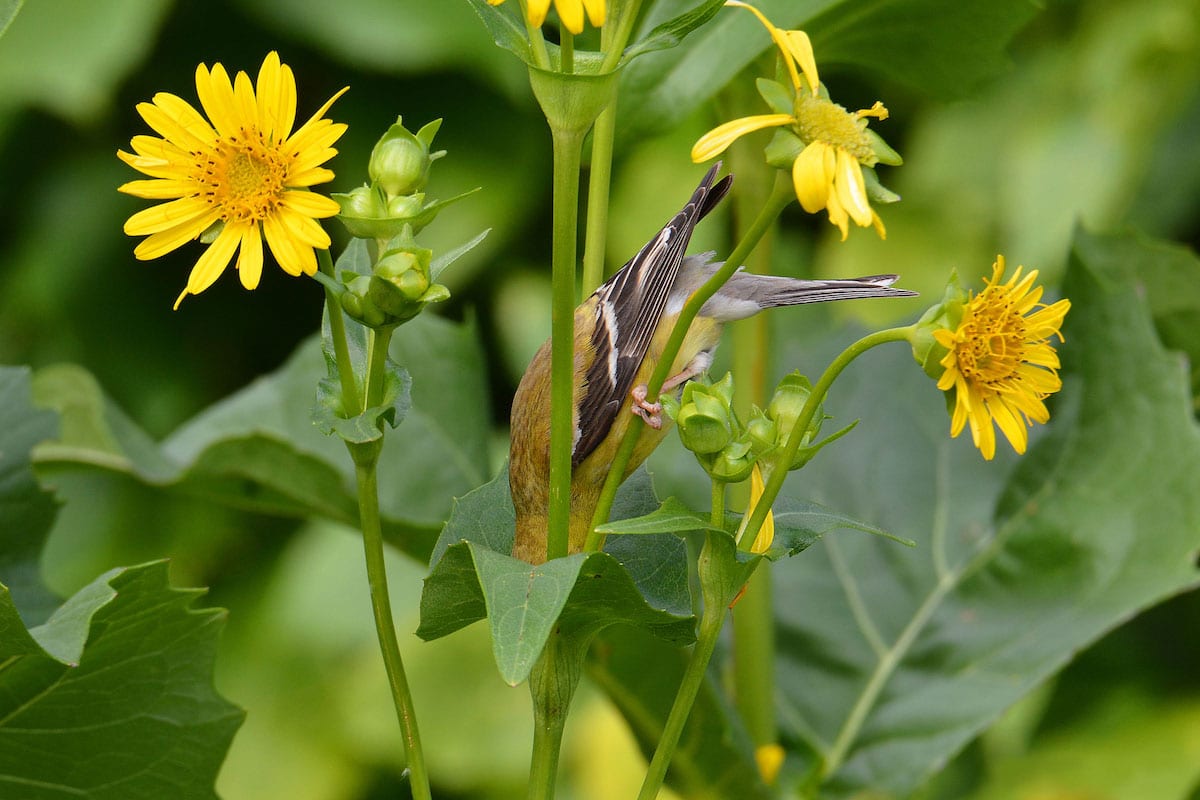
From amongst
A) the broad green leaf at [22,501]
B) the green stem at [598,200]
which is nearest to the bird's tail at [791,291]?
the green stem at [598,200]

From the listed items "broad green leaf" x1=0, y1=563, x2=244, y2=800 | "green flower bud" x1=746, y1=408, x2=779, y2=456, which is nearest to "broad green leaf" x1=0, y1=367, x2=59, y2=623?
"broad green leaf" x1=0, y1=563, x2=244, y2=800

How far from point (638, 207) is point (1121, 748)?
2.85ft

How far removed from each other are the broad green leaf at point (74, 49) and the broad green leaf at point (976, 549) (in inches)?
34.1

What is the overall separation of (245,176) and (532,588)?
19cm

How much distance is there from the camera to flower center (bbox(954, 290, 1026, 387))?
47 centimetres

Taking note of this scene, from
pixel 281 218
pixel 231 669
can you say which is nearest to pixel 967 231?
pixel 231 669

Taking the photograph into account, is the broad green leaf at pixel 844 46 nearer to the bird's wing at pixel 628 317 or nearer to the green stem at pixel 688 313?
the bird's wing at pixel 628 317

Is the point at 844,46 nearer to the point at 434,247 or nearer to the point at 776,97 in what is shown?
the point at 776,97

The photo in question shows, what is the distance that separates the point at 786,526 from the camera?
52cm

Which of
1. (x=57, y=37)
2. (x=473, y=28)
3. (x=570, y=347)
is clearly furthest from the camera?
(x=473, y=28)

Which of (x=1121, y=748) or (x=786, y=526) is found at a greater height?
(x=786, y=526)

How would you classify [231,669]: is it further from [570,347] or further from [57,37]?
[570,347]

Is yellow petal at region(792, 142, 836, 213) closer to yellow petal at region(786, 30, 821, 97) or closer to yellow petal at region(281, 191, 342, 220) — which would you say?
yellow petal at region(786, 30, 821, 97)

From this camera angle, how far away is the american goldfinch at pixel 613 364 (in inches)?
26.7
